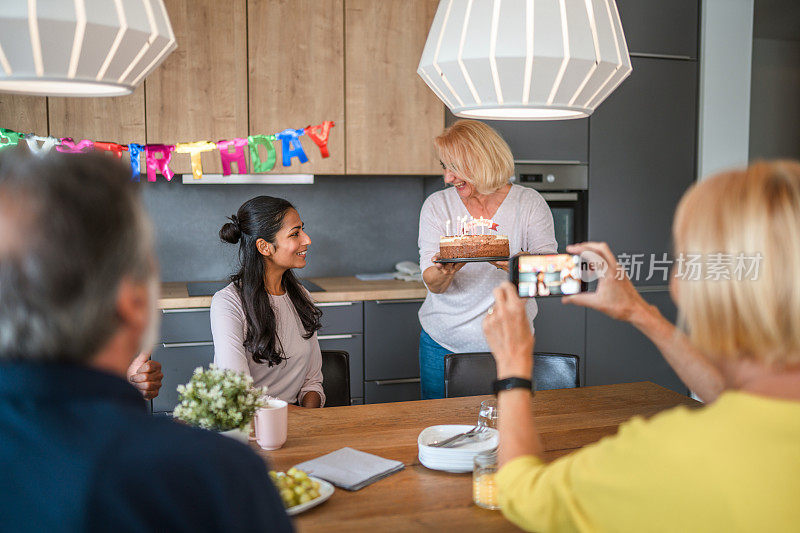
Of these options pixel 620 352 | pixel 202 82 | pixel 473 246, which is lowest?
pixel 620 352

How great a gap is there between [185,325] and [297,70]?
1.41m

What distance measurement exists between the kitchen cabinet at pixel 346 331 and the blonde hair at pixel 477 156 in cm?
119

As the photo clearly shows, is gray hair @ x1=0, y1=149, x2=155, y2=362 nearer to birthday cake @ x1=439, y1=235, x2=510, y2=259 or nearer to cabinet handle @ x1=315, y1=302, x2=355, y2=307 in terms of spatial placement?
birthday cake @ x1=439, y1=235, x2=510, y2=259

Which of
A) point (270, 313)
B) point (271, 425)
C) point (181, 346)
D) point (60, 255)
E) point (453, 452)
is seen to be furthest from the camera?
point (181, 346)

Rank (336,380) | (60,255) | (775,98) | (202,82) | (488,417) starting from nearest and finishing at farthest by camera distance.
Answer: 1. (60,255)
2. (488,417)
3. (336,380)
4. (202,82)
5. (775,98)

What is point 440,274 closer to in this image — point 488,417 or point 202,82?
point 488,417

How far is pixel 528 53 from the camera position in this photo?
4.34 feet

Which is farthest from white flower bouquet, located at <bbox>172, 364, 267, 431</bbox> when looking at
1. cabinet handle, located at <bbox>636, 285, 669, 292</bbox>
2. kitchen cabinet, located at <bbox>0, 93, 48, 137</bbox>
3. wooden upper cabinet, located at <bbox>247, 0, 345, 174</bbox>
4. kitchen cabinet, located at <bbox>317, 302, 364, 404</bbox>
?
cabinet handle, located at <bbox>636, 285, 669, 292</bbox>

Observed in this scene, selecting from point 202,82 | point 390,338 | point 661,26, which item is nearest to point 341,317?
point 390,338

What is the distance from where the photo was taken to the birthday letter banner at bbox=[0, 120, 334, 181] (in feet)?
10.3

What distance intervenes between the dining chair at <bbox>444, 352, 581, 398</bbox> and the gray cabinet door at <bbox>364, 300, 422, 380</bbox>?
3.93 feet

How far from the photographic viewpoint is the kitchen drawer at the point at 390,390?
3.74 m

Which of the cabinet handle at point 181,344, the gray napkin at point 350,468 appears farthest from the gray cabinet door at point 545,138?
the gray napkin at point 350,468

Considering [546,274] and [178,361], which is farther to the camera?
[178,361]
